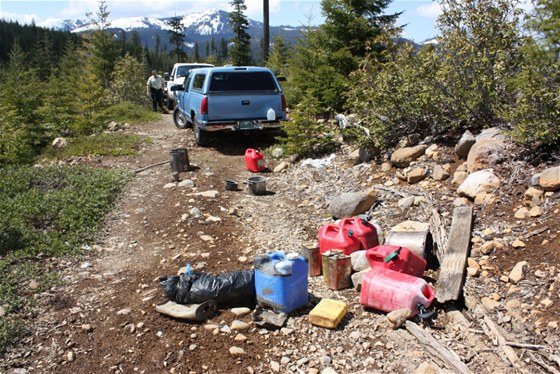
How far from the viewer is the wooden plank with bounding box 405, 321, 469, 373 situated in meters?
3.52

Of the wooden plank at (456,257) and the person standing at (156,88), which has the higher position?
the person standing at (156,88)

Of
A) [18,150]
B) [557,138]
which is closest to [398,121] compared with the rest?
[557,138]

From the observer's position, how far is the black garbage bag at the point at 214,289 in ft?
15.1

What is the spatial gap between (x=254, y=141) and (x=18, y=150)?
19.0ft

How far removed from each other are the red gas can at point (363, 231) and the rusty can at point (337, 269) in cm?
46

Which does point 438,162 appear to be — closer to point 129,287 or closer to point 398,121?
point 398,121

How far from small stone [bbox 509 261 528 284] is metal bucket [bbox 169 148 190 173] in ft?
22.7

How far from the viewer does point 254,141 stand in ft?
40.3

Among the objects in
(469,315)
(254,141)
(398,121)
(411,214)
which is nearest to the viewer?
(469,315)

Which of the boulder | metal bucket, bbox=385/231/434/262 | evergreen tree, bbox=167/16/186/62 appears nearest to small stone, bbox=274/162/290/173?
the boulder

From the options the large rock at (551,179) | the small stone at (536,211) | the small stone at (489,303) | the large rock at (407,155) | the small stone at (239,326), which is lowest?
the small stone at (239,326)

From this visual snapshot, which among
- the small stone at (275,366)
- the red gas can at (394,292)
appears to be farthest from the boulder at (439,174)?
the small stone at (275,366)

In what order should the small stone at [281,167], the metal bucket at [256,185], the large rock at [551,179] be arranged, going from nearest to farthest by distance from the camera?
the large rock at [551,179]
the metal bucket at [256,185]
the small stone at [281,167]

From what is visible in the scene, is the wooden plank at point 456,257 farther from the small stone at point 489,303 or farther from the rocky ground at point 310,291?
the small stone at point 489,303
